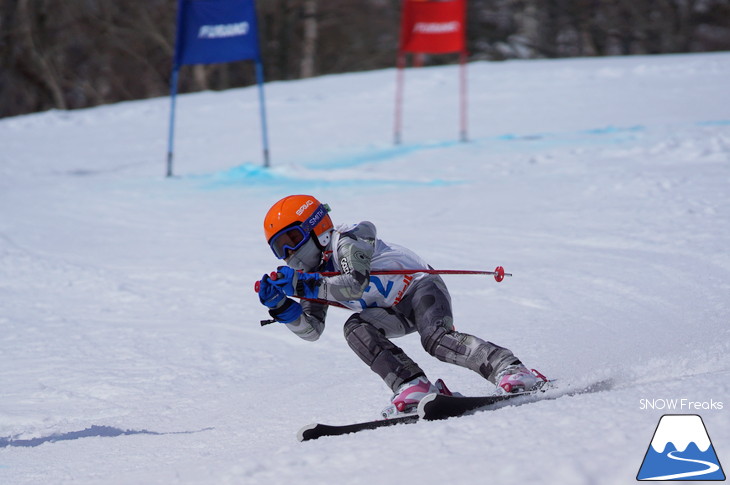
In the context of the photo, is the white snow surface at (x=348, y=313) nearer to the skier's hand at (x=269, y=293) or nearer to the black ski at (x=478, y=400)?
the black ski at (x=478, y=400)

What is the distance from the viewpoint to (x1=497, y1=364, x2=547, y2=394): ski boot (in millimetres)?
3639

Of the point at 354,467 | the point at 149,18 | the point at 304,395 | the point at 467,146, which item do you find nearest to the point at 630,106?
the point at 467,146

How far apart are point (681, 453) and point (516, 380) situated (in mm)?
988

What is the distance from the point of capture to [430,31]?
13828 mm

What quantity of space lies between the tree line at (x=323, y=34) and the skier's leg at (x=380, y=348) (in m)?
22.9

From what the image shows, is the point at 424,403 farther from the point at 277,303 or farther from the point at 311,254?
the point at 311,254

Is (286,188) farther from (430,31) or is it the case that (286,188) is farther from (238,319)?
(238,319)

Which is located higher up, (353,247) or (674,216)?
(353,247)

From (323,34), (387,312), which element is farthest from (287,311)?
(323,34)

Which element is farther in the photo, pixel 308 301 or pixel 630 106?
pixel 630 106

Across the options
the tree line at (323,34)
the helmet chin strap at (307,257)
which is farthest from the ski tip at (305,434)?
the tree line at (323,34)

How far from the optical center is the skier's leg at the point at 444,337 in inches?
149

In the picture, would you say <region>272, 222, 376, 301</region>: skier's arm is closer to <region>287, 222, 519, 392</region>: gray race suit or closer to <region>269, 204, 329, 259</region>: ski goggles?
<region>287, 222, 519, 392</region>: gray race suit

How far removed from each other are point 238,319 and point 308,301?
247 centimetres
